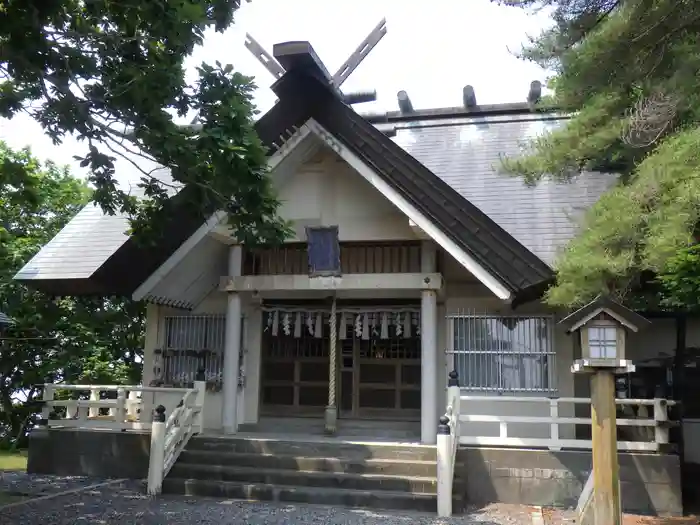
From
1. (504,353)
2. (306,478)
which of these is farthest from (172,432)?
(504,353)

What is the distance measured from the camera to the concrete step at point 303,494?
7766 mm

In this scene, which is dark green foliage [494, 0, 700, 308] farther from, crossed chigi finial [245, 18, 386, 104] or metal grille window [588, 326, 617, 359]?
crossed chigi finial [245, 18, 386, 104]

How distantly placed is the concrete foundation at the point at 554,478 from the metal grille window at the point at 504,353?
4.57 ft

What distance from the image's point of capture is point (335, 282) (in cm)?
994

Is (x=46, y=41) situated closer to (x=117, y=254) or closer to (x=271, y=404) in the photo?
(x=117, y=254)


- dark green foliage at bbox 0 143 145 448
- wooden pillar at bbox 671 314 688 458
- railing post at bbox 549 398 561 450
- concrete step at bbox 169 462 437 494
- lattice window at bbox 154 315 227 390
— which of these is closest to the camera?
concrete step at bbox 169 462 437 494

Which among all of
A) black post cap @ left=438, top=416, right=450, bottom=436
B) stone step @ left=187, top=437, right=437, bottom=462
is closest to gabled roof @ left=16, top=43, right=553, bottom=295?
black post cap @ left=438, top=416, right=450, bottom=436

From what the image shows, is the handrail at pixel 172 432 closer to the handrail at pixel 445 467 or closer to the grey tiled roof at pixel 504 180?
the handrail at pixel 445 467

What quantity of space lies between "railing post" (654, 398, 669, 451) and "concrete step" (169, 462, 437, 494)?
3.05 meters

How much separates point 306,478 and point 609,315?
4.48 meters

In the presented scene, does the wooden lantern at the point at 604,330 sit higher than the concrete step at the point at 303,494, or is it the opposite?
the wooden lantern at the point at 604,330

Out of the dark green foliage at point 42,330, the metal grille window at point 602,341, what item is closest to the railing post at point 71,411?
the dark green foliage at point 42,330

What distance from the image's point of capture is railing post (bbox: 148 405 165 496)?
840 cm

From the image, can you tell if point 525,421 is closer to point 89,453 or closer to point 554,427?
point 554,427
